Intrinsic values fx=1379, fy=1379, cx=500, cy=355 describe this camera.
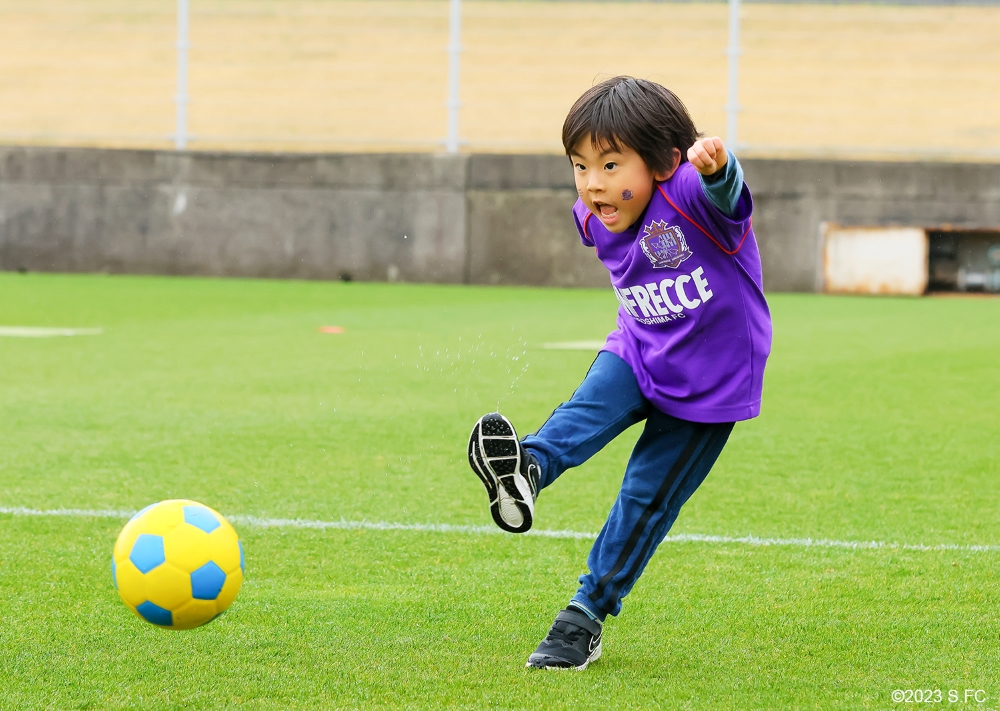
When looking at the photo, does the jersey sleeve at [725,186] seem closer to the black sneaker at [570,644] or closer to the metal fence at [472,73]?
the black sneaker at [570,644]

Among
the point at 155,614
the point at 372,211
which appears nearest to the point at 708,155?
the point at 155,614

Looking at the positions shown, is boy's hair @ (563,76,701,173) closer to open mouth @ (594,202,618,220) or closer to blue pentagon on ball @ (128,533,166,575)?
open mouth @ (594,202,618,220)

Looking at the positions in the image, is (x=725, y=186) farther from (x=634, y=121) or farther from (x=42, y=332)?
(x=42, y=332)

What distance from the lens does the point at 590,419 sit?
3148mm

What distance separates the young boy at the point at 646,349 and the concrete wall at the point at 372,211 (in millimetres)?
12088

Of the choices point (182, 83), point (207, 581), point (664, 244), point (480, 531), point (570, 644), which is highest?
point (182, 83)

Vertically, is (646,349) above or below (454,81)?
below

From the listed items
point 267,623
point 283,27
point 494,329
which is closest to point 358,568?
point 267,623

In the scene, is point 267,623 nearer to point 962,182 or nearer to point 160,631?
point 160,631

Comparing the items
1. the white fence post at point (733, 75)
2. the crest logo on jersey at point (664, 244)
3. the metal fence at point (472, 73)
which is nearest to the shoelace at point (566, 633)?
the crest logo on jersey at point (664, 244)

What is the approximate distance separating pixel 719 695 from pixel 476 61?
742 inches

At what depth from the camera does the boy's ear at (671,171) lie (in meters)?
3.05

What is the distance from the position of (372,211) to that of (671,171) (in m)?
12.7

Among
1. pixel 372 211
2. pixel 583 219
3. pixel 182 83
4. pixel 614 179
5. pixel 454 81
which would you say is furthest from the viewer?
pixel 182 83
